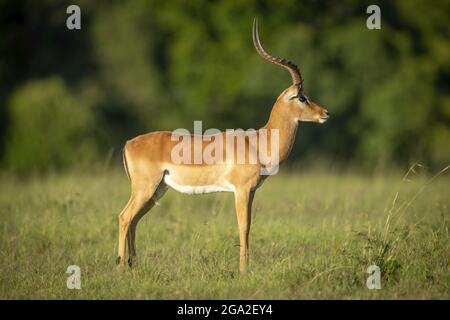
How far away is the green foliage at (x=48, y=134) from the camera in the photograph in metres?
19.0

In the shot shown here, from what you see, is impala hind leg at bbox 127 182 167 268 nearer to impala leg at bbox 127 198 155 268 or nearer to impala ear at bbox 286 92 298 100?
impala leg at bbox 127 198 155 268

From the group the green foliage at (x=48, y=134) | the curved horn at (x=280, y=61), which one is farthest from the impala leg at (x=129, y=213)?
the green foliage at (x=48, y=134)

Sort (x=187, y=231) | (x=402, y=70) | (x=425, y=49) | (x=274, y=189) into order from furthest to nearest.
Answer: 1. (x=425, y=49)
2. (x=402, y=70)
3. (x=274, y=189)
4. (x=187, y=231)

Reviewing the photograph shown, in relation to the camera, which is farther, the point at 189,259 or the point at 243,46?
the point at 243,46

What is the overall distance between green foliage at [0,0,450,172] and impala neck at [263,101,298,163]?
11.6 meters

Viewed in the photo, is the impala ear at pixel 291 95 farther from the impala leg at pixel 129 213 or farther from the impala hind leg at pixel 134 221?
the impala leg at pixel 129 213

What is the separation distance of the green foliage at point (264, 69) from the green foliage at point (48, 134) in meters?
1.37

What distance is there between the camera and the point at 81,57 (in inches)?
1037

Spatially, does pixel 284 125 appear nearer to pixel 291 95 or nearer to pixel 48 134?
pixel 291 95

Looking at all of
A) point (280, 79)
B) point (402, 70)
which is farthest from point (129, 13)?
point (402, 70)

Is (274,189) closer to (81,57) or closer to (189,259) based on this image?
(189,259)

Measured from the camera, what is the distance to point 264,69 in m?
20.8

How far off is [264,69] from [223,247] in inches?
507
